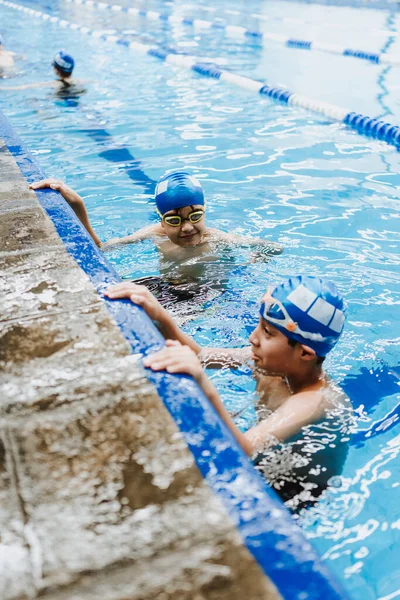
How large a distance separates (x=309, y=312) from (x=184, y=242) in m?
1.98

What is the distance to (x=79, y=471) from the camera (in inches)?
64.4

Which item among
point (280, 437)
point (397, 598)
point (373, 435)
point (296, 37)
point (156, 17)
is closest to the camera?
point (397, 598)

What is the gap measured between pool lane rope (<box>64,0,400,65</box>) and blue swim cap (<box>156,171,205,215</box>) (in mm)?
10001

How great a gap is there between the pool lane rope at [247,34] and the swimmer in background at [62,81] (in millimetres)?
6328

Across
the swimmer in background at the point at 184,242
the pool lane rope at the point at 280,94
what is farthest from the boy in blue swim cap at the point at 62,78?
the swimmer in background at the point at 184,242

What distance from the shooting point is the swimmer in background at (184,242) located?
4.20 metres

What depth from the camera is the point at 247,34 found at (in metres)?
16.7

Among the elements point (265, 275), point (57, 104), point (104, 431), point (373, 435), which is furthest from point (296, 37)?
point (104, 431)

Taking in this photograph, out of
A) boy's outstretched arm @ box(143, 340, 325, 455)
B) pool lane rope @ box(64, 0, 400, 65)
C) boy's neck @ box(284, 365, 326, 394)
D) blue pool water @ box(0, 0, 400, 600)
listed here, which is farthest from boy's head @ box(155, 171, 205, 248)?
pool lane rope @ box(64, 0, 400, 65)

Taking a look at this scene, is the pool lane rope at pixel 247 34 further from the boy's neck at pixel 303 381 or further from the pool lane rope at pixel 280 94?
the boy's neck at pixel 303 381

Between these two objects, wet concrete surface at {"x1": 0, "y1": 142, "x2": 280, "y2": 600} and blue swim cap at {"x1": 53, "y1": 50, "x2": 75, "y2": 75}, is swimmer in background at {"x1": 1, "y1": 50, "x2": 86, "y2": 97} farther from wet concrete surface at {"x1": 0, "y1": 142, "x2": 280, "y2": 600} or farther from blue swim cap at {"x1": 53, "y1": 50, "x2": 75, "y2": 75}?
wet concrete surface at {"x1": 0, "y1": 142, "x2": 280, "y2": 600}

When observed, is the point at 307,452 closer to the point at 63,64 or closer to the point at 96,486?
the point at 96,486

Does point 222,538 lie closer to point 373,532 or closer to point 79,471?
point 79,471

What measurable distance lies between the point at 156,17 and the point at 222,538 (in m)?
21.4
